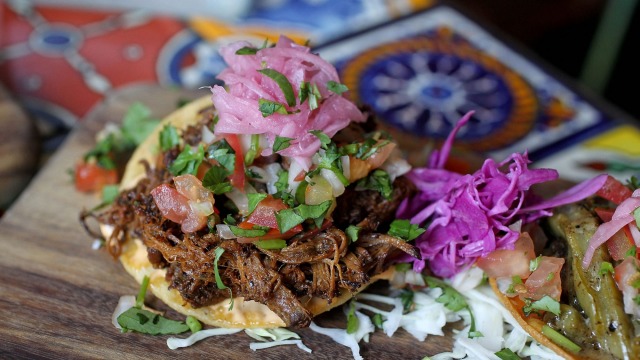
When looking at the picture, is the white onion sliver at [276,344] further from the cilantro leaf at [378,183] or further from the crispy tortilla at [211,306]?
the cilantro leaf at [378,183]

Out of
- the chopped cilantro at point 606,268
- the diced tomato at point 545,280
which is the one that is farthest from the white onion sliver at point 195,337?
the chopped cilantro at point 606,268

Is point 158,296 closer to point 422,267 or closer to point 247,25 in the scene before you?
point 422,267

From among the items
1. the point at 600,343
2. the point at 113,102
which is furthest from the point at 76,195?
the point at 600,343

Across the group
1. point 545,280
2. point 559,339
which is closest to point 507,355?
point 559,339

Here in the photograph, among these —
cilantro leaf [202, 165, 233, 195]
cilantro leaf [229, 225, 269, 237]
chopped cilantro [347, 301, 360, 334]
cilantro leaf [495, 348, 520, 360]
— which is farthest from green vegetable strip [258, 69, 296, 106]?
cilantro leaf [495, 348, 520, 360]

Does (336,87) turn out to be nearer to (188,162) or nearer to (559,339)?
(188,162)
